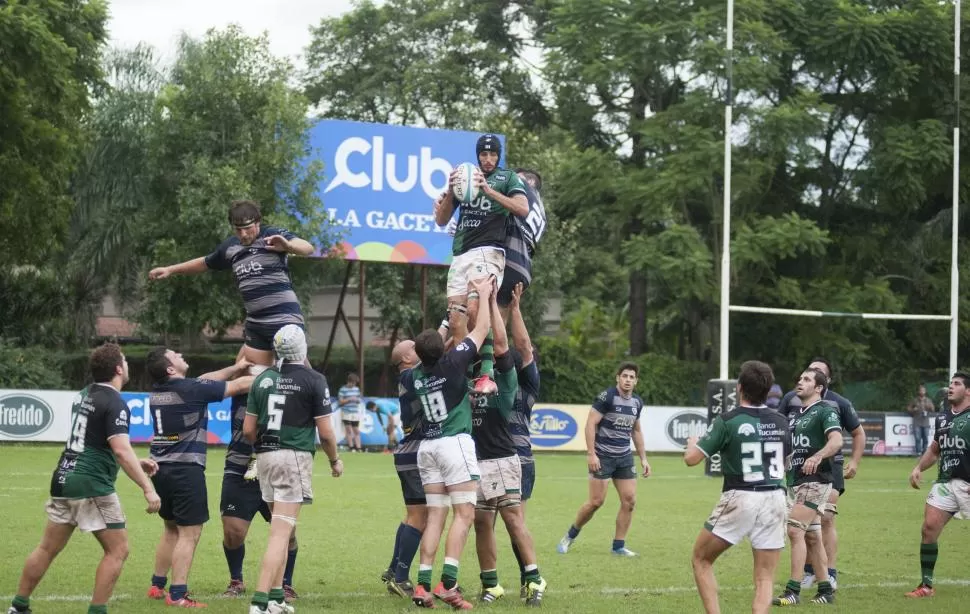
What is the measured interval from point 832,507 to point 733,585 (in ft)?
4.09

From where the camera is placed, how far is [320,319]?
56719 millimetres

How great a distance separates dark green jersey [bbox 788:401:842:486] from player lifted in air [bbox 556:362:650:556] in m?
3.17

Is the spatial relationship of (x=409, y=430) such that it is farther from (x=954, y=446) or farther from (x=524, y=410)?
(x=954, y=446)

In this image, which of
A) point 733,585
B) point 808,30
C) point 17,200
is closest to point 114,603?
point 733,585

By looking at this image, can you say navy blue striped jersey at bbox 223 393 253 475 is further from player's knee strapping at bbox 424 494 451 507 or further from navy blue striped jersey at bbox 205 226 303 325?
player's knee strapping at bbox 424 494 451 507

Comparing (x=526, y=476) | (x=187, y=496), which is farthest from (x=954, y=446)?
(x=187, y=496)

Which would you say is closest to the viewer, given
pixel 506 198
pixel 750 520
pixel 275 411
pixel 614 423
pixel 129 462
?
pixel 129 462

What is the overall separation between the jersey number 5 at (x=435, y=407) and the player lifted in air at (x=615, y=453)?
188 inches

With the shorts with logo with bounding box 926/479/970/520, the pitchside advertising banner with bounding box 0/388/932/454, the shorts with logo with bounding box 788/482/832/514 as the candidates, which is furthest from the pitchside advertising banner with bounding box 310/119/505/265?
the shorts with logo with bounding box 788/482/832/514

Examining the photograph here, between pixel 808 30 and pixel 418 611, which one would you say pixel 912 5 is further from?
pixel 418 611

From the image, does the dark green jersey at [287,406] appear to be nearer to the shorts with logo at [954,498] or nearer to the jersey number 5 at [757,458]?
the jersey number 5 at [757,458]

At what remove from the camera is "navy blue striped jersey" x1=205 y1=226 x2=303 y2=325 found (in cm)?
1101

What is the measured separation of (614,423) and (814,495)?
159 inches

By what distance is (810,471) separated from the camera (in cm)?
1157
